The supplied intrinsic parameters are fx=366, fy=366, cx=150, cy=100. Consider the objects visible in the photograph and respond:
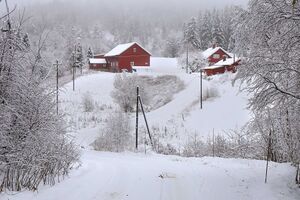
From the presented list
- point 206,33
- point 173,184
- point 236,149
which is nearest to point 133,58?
point 206,33

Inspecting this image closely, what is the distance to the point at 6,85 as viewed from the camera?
8.13 m

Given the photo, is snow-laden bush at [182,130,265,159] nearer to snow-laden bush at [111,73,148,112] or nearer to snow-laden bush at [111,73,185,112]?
snow-laden bush at [111,73,148,112]

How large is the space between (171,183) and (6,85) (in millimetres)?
4734

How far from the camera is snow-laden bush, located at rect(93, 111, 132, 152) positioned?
857 inches

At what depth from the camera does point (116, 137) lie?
2225 cm

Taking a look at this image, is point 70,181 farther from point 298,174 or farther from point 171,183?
point 298,174

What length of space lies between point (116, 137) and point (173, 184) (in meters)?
13.0

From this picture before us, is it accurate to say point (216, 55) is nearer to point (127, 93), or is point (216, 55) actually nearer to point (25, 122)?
point (127, 93)

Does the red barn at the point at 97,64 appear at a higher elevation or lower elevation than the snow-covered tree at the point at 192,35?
lower

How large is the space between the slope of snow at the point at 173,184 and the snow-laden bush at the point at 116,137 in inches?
397

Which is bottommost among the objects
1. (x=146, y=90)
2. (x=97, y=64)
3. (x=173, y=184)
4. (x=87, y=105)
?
(x=173, y=184)

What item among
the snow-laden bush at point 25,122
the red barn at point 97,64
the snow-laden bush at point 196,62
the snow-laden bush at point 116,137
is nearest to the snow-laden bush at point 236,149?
the snow-laden bush at point 116,137

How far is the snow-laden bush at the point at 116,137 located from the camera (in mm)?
21766

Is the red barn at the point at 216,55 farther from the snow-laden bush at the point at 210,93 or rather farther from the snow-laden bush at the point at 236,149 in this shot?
the snow-laden bush at the point at 236,149
